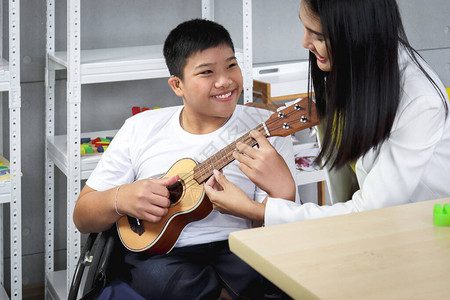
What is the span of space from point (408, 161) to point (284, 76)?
1.42 meters

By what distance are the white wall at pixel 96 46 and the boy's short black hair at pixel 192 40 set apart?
2.69 ft

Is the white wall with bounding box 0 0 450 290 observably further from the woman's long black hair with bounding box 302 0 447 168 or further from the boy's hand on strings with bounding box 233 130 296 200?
the woman's long black hair with bounding box 302 0 447 168

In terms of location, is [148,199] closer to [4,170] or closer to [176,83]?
[176,83]

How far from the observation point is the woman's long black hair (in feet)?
4.15

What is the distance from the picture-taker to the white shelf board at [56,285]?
2.37 meters

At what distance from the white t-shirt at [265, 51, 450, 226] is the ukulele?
1.04 ft

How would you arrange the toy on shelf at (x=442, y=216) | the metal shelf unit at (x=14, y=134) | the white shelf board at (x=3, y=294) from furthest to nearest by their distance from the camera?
the white shelf board at (x=3, y=294)
the metal shelf unit at (x=14, y=134)
the toy on shelf at (x=442, y=216)

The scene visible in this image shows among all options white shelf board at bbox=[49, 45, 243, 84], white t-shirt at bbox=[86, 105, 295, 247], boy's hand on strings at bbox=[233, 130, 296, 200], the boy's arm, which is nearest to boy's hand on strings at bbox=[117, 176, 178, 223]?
the boy's arm

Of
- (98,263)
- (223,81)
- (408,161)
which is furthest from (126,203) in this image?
(408,161)

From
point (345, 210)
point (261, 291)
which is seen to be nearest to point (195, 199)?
point (261, 291)

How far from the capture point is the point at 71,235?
7.35ft

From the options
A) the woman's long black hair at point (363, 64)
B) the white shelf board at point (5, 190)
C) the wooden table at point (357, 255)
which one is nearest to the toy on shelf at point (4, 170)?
the white shelf board at point (5, 190)

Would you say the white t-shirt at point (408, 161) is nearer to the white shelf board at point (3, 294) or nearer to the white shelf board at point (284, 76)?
the white shelf board at point (284, 76)

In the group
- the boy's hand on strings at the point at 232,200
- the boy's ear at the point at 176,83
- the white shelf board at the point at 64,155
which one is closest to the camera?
the boy's hand on strings at the point at 232,200
